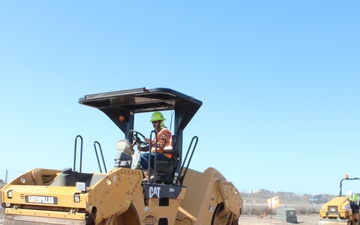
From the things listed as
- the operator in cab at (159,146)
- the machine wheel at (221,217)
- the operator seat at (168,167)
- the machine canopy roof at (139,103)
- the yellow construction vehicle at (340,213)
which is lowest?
the yellow construction vehicle at (340,213)

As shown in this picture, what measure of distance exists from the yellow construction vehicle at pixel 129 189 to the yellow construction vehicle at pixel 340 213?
24.7ft

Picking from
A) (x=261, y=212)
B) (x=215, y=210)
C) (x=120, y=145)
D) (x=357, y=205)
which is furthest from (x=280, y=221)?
(x=120, y=145)

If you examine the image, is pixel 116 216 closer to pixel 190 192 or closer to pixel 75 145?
pixel 75 145

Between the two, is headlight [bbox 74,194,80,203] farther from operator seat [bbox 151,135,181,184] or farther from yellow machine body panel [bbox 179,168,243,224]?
yellow machine body panel [bbox 179,168,243,224]

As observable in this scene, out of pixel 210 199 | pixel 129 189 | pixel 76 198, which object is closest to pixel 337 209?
pixel 210 199

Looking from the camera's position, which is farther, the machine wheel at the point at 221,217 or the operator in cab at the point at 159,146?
the machine wheel at the point at 221,217

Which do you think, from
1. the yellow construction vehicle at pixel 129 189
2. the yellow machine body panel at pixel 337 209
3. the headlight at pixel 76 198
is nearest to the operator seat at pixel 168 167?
the yellow construction vehicle at pixel 129 189

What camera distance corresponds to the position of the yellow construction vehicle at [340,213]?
15.7 m

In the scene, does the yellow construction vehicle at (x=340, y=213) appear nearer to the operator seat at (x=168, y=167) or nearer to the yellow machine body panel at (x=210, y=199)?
the yellow machine body panel at (x=210, y=199)

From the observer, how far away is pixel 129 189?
6.46m

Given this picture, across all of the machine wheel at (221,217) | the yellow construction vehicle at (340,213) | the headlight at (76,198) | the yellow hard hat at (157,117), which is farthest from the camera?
the yellow construction vehicle at (340,213)

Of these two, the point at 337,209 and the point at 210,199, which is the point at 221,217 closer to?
the point at 210,199

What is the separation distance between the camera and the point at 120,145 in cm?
771

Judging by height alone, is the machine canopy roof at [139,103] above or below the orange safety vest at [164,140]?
above
